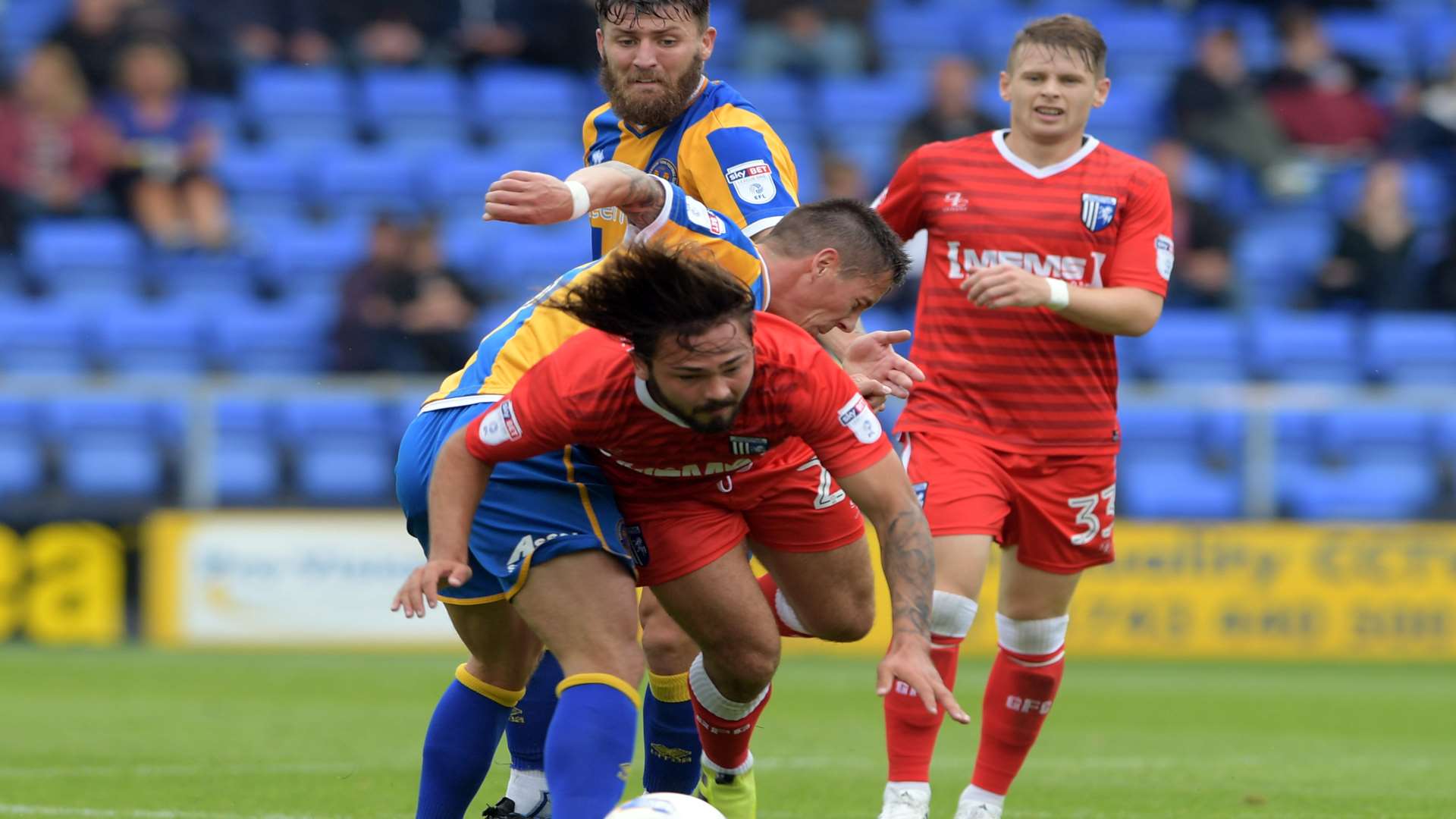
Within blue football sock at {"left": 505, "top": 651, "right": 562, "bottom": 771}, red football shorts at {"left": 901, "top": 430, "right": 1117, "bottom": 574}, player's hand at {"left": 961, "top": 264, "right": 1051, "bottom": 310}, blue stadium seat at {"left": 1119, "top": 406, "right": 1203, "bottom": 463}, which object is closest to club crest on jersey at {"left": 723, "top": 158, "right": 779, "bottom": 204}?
player's hand at {"left": 961, "top": 264, "right": 1051, "bottom": 310}

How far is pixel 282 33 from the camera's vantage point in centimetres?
1692

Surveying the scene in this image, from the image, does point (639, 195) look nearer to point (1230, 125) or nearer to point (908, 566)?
point (908, 566)

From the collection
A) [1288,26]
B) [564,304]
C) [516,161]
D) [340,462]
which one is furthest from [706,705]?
[1288,26]

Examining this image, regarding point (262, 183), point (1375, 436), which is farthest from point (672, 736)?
point (262, 183)

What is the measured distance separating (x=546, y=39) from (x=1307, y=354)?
6540 mm

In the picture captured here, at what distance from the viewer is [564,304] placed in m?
4.65

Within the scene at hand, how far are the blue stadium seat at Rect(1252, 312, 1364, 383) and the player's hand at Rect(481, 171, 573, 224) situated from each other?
10.6 metres

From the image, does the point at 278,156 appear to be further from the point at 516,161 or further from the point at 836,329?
the point at 836,329

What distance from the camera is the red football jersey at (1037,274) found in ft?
20.3

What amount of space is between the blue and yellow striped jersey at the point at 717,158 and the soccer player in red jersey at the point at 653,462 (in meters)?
0.84

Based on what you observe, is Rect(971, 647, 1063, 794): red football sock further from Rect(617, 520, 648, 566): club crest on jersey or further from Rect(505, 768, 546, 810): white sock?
Rect(617, 520, 648, 566): club crest on jersey

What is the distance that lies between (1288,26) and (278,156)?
8.13 meters

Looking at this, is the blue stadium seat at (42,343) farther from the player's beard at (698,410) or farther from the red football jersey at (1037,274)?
the player's beard at (698,410)

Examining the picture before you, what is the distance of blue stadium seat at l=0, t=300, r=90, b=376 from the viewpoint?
13.8 metres
